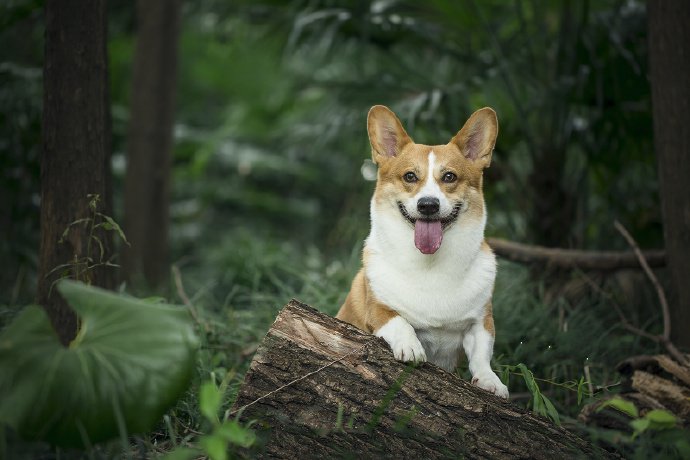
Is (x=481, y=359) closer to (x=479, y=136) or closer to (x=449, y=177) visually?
(x=449, y=177)

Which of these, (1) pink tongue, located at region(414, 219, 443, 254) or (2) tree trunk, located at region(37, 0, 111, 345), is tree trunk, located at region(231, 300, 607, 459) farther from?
(2) tree trunk, located at region(37, 0, 111, 345)

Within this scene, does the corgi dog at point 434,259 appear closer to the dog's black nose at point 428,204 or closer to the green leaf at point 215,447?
the dog's black nose at point 428,204

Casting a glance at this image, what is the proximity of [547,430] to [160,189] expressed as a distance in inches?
146

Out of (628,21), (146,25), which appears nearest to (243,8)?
(146,25)

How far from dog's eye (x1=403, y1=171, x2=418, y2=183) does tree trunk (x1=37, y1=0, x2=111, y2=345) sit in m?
1.38

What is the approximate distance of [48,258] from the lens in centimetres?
317

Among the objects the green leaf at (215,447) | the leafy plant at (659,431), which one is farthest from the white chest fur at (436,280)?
the green leaf at (215,447)

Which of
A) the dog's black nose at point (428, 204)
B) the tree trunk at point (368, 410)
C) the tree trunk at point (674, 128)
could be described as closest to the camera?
the tree trunk at point (368, 410)

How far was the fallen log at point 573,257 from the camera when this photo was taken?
407 cm

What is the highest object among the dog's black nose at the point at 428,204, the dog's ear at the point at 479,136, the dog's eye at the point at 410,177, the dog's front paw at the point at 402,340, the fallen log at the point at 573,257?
the dog's ear at the point at 479,136

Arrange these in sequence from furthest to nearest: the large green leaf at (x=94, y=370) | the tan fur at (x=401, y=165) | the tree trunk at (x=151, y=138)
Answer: the tree trunk at (x=151, y=138)
the tan fur at (x=401, y=165)
the large green leaf at (x=94, y=370)

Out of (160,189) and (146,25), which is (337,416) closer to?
(160,189)

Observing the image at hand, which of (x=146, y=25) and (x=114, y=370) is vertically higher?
(x=146, y=25)

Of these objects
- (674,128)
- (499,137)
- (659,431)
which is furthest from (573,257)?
(659,431)
